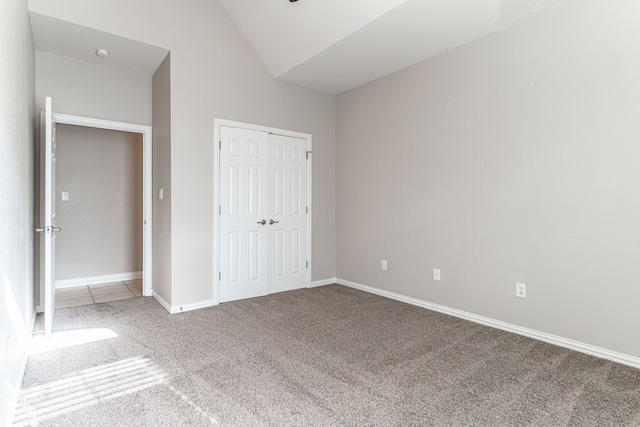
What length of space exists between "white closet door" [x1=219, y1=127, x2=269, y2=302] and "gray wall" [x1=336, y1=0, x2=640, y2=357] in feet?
4.60

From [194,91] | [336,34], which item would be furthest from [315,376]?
[194,91]

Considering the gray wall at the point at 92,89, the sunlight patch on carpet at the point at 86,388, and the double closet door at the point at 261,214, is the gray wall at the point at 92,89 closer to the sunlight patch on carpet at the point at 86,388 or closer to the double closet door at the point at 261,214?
the double closet door at the point at 261,214

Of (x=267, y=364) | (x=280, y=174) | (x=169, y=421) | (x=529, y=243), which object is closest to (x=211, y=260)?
(x=280, y=174)

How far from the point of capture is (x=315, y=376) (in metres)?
2.18

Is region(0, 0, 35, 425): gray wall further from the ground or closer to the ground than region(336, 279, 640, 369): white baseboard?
Answer: further from the ground

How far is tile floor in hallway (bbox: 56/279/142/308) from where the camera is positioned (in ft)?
13.0

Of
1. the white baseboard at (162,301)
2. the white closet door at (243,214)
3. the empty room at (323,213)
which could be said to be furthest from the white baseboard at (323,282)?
the white baseboard at (162,301)

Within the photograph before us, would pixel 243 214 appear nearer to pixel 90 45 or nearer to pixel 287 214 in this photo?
pixel 287 214

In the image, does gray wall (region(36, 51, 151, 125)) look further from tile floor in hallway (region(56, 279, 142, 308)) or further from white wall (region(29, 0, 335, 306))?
tile floor in hallway (region(56, 279, 142, 308))

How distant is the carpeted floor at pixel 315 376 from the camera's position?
5.84ft

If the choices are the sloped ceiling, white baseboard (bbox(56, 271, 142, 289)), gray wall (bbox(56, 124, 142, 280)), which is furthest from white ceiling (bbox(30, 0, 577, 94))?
white baseboard (bbox(56, 271, 142, 289))

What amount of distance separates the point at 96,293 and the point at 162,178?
1.84 metres

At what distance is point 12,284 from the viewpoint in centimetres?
193

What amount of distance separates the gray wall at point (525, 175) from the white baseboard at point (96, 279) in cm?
366
